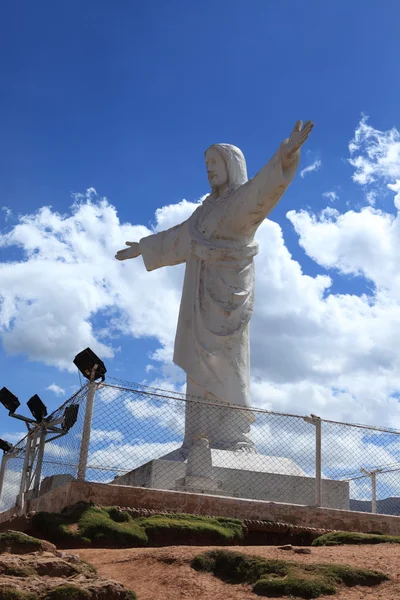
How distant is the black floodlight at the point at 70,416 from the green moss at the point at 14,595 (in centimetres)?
355

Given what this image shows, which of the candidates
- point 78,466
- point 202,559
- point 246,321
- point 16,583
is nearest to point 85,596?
point 16,583

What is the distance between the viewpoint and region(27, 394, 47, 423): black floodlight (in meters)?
9.98

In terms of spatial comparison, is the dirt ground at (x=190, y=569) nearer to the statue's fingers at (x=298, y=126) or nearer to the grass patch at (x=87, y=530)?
the grass patch at (x=87, y=530)

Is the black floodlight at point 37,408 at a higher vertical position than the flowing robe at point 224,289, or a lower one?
lower

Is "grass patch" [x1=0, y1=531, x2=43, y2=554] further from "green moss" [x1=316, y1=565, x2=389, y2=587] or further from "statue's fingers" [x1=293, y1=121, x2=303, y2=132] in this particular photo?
"statue's fingers" [x1=293, y1=121, x2=303, y2=132]

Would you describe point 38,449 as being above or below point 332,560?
above

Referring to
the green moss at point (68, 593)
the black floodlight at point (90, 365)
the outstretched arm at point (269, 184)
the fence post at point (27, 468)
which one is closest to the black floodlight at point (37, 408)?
the fence post at point (27, 468)

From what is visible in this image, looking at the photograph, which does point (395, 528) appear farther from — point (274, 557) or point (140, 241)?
point (140, 241)

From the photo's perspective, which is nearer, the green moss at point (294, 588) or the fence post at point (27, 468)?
the green moss at point (294, 588)

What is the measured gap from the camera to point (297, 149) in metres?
10.4

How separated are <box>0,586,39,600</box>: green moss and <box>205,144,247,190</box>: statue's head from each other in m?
7.95

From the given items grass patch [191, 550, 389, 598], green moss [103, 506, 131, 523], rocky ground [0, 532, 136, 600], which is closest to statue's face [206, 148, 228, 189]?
green moss [103, 506, 131, 523]

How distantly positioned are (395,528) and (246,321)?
3556mm

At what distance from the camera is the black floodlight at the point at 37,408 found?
32.7 ft
